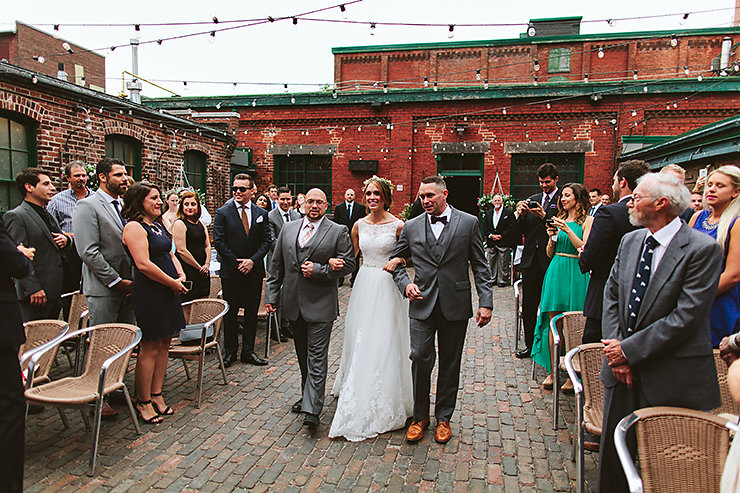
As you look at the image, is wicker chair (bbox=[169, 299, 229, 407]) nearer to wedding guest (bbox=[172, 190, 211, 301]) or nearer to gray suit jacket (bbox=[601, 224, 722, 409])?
wedding guest (bbox=[172, 190, 211, 301])

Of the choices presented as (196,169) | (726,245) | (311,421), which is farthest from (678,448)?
(196,169)

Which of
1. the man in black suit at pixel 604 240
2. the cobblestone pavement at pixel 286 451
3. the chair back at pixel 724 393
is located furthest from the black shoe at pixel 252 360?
the chair back at pixel 724 393

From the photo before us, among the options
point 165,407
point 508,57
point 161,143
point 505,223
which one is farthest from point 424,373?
point 508,57

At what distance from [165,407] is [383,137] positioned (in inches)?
487

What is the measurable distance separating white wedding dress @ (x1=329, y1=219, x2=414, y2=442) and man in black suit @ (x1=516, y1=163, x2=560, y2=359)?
193 cm

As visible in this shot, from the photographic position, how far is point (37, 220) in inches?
183

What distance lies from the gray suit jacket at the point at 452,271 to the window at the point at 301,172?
12.4m

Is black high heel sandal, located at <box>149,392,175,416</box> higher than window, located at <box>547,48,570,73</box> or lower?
lower

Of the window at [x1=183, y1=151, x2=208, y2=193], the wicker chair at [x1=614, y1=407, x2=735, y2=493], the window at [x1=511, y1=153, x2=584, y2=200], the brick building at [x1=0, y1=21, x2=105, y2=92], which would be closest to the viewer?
the wicker chair at [x1=614, y1=407, x2=735, y2=493]

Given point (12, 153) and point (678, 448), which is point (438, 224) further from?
point (12, 153)

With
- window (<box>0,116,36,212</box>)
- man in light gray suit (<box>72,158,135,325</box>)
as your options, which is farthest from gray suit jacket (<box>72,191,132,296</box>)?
window (<box>0,116,36,212</box>)

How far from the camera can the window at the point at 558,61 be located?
79.7 feet

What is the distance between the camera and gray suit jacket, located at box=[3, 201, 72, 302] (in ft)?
14.8

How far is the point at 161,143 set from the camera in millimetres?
11156
